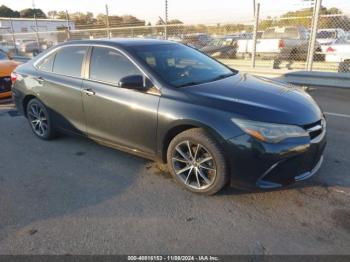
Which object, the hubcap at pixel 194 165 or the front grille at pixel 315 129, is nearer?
the front grille at pixel 315 129

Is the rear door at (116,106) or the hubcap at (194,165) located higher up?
the rear door at (116,106)

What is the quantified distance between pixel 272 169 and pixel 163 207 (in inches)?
44.0

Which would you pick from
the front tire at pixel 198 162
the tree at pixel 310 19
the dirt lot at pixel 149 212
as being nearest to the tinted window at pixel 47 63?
the dirt lot at pixel 149 212

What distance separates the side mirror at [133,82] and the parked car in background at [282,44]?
9.43m

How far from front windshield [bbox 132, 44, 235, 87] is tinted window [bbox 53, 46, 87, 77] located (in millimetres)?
902

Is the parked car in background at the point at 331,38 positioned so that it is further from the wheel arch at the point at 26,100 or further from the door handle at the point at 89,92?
the wheel arch at the point at 26,100

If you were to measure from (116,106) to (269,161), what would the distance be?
1.89 metres

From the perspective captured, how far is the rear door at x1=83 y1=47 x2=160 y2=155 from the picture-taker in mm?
3488

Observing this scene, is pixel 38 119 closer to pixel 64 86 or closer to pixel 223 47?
pixel 64 86

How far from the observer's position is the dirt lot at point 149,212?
8.40 ft

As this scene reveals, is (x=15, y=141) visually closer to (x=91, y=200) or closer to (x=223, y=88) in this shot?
(x=91, y=200)

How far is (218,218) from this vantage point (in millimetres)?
2895

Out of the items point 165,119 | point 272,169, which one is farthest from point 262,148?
point 165,119

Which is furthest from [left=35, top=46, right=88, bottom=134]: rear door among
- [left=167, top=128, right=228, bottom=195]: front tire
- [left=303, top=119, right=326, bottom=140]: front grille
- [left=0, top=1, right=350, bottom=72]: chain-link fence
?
[left=0, top=1, right=350, bottom=72]: chain-link fence
